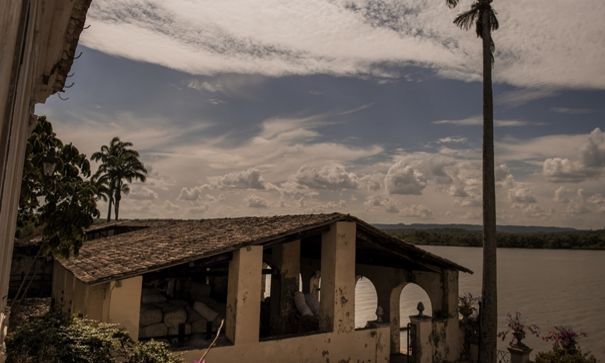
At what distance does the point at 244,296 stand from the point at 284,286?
15.4 feet

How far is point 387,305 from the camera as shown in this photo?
1541 centimetres

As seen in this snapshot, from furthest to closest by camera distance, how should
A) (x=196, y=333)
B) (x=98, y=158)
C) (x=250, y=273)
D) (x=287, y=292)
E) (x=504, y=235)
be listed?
1. (x=504, y=235)
2. (x=98, y=158)
3. (x=287, y=292)
4. (x=196, y=333)
5. (x=250, y=273)

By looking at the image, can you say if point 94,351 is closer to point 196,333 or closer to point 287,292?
point 196,333

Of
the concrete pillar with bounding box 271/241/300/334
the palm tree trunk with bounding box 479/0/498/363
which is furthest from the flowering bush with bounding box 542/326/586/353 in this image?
the concrete pillar with bounding box 271/241/300/334

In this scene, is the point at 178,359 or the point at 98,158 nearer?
the point at 178,359

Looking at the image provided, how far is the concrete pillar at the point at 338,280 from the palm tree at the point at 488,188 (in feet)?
17.6

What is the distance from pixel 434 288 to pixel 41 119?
39.0 feet

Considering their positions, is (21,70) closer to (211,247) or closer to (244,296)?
(211,247)

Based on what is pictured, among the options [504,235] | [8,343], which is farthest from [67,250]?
[504,235]

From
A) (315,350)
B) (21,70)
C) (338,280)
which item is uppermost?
(21,70)

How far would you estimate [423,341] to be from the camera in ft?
42.4

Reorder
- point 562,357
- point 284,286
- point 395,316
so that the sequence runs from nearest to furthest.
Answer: point 562,357, point 284,286, point 395,316

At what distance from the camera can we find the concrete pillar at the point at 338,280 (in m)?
11.3

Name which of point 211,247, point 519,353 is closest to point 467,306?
point 519,353
